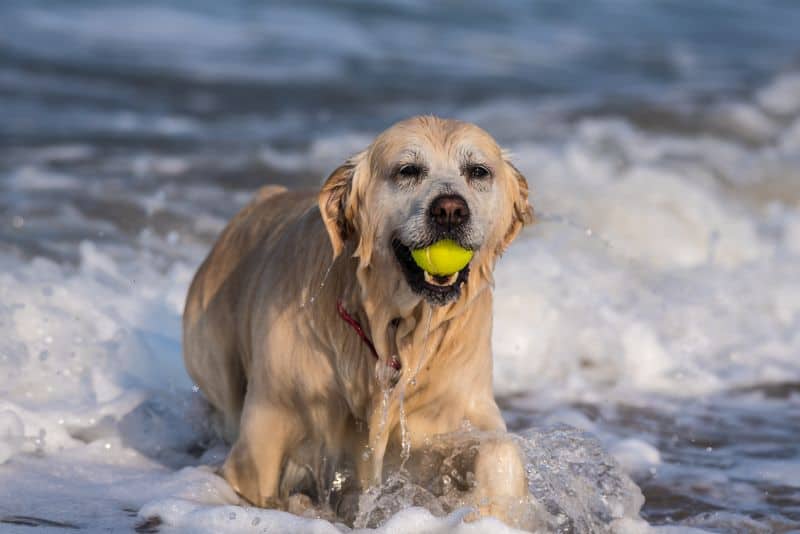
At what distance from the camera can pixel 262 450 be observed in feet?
15.8

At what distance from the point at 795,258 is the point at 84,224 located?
5.22 m

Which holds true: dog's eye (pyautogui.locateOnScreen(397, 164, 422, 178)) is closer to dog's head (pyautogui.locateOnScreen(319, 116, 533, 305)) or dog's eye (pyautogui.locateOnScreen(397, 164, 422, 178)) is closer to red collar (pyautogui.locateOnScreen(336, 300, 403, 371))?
dog's head (pyautogui.locateOnScreen(319, 116, 533, 305))

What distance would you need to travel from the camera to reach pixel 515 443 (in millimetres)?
4688

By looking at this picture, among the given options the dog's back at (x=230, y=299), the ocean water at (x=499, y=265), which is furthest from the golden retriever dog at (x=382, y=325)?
the dog's back at (x=230, y=299)

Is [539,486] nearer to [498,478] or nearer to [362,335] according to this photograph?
[498,478]

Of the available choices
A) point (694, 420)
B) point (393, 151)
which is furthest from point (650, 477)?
point (393, 151)

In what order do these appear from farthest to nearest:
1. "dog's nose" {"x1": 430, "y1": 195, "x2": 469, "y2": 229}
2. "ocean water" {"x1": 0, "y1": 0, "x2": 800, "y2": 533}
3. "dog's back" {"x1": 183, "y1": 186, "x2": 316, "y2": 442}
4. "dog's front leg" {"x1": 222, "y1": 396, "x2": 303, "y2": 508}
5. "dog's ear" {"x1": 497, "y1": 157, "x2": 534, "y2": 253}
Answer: "dog's back" {"x1": 183, "y1": 186, "x2": 316, "y2": 442} < "ocean water" {"x1": 0, "y1": 0, "x2": 800, "y2": 533} < "dog's front leg" {"x1": 222, "y1": 396, "x2": 303, "y2": 508} < "dog's ear" {"x1": 497, "y1": 157, "x2": 534, "y2": 253} < "dog's nose" {"x1": 430, "y1": 195, "x2": 469, "y2": 229}

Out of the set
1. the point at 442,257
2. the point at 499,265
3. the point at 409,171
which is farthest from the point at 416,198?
the point at 499,265

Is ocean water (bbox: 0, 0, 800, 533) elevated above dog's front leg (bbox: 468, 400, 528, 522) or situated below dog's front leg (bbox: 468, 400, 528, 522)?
above

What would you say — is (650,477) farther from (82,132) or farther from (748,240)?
(82,132)

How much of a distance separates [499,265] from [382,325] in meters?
3.82

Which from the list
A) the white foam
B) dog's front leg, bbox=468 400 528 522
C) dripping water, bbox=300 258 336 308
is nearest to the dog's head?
dripping water, bbox=300 258 336 308

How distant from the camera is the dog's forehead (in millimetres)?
→ 4441

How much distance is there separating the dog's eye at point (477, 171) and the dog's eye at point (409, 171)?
18 cm
